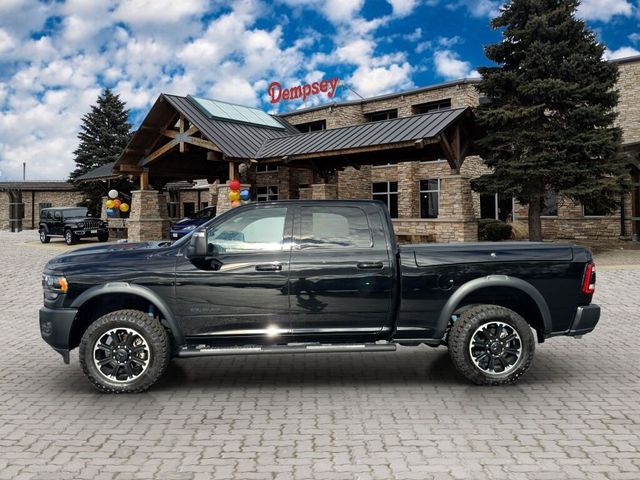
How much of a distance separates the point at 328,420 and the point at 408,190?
3005 centimetres

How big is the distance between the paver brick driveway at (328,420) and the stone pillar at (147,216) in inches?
917

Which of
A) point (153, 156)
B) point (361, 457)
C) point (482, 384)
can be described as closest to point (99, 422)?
point (361, 457)

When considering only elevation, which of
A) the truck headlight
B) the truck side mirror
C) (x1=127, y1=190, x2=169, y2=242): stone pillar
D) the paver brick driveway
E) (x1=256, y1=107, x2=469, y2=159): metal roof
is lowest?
the paver brick driveway

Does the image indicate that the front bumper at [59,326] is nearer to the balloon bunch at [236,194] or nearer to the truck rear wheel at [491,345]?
the truck rear wheel at [491,345]

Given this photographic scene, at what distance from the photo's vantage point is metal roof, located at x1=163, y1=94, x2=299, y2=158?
83.6ft

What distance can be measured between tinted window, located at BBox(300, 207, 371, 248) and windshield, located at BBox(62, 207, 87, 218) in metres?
28.7

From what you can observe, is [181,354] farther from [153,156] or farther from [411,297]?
[153,156]

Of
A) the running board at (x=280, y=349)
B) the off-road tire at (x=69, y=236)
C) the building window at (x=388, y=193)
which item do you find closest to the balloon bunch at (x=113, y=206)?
the off-road tire at (x=69, y=236)

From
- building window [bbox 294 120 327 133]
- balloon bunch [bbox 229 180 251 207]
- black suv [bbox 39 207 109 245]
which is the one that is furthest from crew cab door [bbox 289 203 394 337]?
building window [bbox 294 120 327 133]

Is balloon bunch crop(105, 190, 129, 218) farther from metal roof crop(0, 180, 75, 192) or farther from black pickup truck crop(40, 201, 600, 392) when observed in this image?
black pickup truck crop(40, 201, 600, 392)

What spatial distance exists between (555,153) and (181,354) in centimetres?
1754

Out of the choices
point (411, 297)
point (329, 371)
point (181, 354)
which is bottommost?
Result: point (329, 371)

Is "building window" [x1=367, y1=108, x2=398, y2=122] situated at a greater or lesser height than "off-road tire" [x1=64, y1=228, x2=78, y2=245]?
greater

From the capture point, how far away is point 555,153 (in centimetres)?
2025
